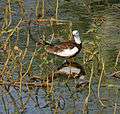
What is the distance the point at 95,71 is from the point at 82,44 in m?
1.36

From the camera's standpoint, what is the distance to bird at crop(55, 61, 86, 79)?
28.1 feet

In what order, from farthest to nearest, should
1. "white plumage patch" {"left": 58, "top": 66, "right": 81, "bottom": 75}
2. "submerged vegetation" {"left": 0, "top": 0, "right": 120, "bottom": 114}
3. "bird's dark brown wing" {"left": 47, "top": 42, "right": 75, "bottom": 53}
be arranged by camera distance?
"bird's dark brown wing" {"left": 47, "top": 42, "right": 75, "bottom": 53}
"white plumage patch" {"left": 58, "top": 66, "right": 81, "bottom": 75}
"submerged vegetation" {"left": 0, "top": 0, "right": 120, "bottom": 114}

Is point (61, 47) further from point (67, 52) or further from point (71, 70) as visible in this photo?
point (71, 70)

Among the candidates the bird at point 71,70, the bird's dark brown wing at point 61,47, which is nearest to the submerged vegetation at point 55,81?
the bird at point 71,70

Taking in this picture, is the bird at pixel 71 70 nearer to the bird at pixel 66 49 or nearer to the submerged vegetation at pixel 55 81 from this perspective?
the submerged vegetation at pixel 55 81

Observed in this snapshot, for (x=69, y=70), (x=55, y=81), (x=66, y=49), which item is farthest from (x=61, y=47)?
(x=55, y=81)

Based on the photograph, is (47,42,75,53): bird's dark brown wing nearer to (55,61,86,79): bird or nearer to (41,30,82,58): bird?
(41,30,82,58): bird

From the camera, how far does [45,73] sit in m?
8.27

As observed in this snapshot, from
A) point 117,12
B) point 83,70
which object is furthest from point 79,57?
point 117,12

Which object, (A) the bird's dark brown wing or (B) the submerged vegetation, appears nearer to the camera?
(B) the submerged vegetation

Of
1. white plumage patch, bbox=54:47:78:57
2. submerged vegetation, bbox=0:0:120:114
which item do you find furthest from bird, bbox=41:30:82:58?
submerged vegetation, bbox=0:0:120:114

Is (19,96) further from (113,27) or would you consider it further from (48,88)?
(113,27)

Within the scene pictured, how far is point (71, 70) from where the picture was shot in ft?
29.3

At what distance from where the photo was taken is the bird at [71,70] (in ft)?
28.1
